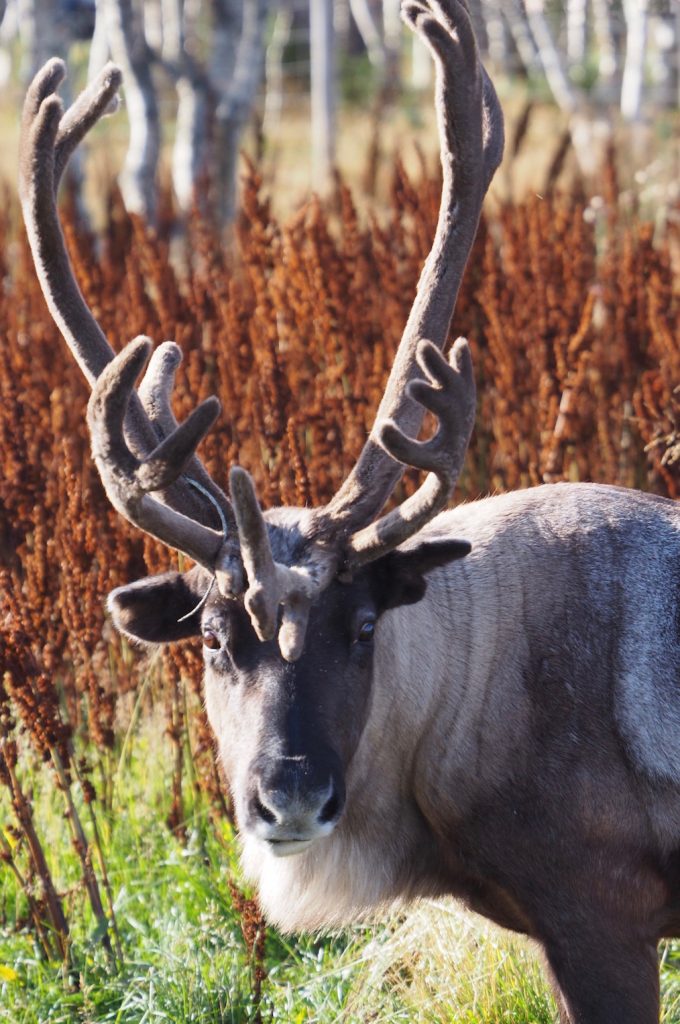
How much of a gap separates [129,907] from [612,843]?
65.0 inches

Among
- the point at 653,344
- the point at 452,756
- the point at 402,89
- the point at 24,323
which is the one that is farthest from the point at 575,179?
the point at 402,89

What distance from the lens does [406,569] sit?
286 centimetres

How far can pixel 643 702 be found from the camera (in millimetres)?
2957

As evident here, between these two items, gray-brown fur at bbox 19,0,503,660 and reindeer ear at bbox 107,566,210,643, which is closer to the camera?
gray-brown fur at bbox 19,0,503,660

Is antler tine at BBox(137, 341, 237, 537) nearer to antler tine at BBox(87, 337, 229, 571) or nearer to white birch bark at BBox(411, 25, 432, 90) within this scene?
antler tine at BBox(87, 337, 229, 571)

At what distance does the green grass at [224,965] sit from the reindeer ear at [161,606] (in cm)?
101

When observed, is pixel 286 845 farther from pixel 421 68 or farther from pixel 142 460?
pixel 421 68

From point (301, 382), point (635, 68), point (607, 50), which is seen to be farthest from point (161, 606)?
point (607, 50)

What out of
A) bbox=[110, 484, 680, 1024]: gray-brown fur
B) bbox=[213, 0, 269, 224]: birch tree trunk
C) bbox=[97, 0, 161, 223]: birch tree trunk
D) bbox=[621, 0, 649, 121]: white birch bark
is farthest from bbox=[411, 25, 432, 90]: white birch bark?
bbox=[110, 484, 680, 1024]: gray-brown fur

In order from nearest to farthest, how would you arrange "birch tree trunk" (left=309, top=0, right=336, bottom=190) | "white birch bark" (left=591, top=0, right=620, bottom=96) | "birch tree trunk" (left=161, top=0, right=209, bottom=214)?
"birch tree trunk" (left=161, top=0, right=209, bottom=214), "birch tree trunk" (left=309, top=0, right=336, bottom=190), "white birch bark" (left=591, top=0, right=620, bottom=96)

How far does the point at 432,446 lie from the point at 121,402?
2.05 feet

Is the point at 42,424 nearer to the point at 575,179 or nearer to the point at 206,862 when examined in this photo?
the point at 206,862

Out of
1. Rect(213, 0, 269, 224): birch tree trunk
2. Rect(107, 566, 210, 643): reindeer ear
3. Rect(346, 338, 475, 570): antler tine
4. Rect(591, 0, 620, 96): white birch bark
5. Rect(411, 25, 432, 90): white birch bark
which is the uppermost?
Rect(411, 25, 432, 90): white birch bark

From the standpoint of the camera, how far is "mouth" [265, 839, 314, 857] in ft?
8.58
